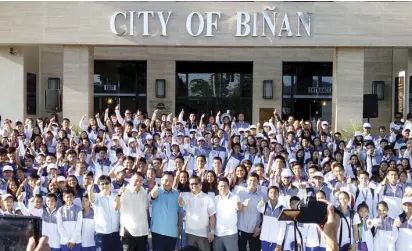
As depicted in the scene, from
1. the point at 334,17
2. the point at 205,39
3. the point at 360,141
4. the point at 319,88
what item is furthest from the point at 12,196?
the point at 319,88

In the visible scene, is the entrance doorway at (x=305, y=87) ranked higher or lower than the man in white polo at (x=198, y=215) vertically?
higher

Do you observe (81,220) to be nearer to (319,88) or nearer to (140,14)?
(140,14)

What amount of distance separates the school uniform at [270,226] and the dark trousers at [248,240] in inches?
10.3

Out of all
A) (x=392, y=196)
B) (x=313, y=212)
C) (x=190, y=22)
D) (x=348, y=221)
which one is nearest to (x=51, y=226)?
(x=348, y=221)

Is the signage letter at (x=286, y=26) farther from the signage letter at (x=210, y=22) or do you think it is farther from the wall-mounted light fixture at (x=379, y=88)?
the wall-mounted light fixture at (x=379, y=88)

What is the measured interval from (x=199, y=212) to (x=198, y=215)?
0.04 m

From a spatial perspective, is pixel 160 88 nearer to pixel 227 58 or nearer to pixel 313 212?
pixel 227 58

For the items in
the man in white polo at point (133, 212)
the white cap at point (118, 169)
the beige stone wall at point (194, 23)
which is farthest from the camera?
the beige stone wall at point (194, 23)

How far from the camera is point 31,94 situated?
67.5 feet

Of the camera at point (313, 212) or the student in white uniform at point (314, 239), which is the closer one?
the camera at point (313, 212)

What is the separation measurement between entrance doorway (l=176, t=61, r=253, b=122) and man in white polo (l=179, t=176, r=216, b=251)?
13731 mm

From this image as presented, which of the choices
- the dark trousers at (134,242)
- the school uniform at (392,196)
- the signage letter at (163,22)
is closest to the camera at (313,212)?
the dark trousers at (134,242)

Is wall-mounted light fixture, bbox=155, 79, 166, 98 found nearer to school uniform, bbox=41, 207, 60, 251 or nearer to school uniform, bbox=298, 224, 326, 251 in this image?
school uniform, bbox=41, 207, 60, 251

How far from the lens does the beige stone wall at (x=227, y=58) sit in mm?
21891
